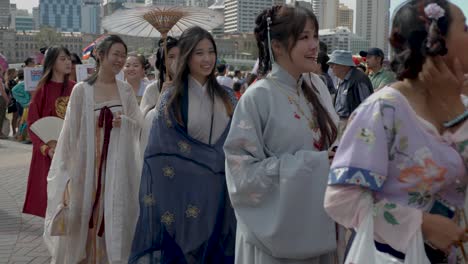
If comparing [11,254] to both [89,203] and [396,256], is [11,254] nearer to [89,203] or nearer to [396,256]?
[89,203]

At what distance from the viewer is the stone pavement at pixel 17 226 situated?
508cm

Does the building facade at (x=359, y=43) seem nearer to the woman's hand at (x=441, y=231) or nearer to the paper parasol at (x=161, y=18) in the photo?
the paper parasol at (x=161, y=18)

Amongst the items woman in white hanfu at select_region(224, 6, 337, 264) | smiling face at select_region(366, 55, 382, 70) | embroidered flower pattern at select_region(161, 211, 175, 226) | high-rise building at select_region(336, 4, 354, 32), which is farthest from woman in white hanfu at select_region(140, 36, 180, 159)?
high-rise building at select_region(336, 4, 354, 32)

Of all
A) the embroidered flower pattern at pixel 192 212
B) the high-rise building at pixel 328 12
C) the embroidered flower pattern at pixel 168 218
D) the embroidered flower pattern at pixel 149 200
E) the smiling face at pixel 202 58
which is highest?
the high-rise building at pixel 328 12

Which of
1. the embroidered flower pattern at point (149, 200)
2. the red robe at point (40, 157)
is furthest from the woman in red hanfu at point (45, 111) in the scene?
the embroidered flower pattern at point (149, 200)

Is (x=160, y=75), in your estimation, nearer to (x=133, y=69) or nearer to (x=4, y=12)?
(x=133, y=69)

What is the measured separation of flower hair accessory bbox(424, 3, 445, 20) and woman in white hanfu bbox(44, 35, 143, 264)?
3.03 metres

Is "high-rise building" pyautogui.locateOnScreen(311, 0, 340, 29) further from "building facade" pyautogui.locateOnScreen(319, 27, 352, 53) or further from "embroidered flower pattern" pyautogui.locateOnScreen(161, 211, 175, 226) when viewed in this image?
"embroidered flower pattern" pyautogui.locateOnScreen(161, 211, 175, 226)

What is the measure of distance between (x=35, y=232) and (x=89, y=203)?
171 centimetres

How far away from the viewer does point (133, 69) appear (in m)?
6.04

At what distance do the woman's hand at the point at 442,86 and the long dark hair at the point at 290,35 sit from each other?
96cm

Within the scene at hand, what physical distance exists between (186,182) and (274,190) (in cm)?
146

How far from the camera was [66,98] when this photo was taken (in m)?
5.39

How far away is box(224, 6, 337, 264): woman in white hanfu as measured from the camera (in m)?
2.54
